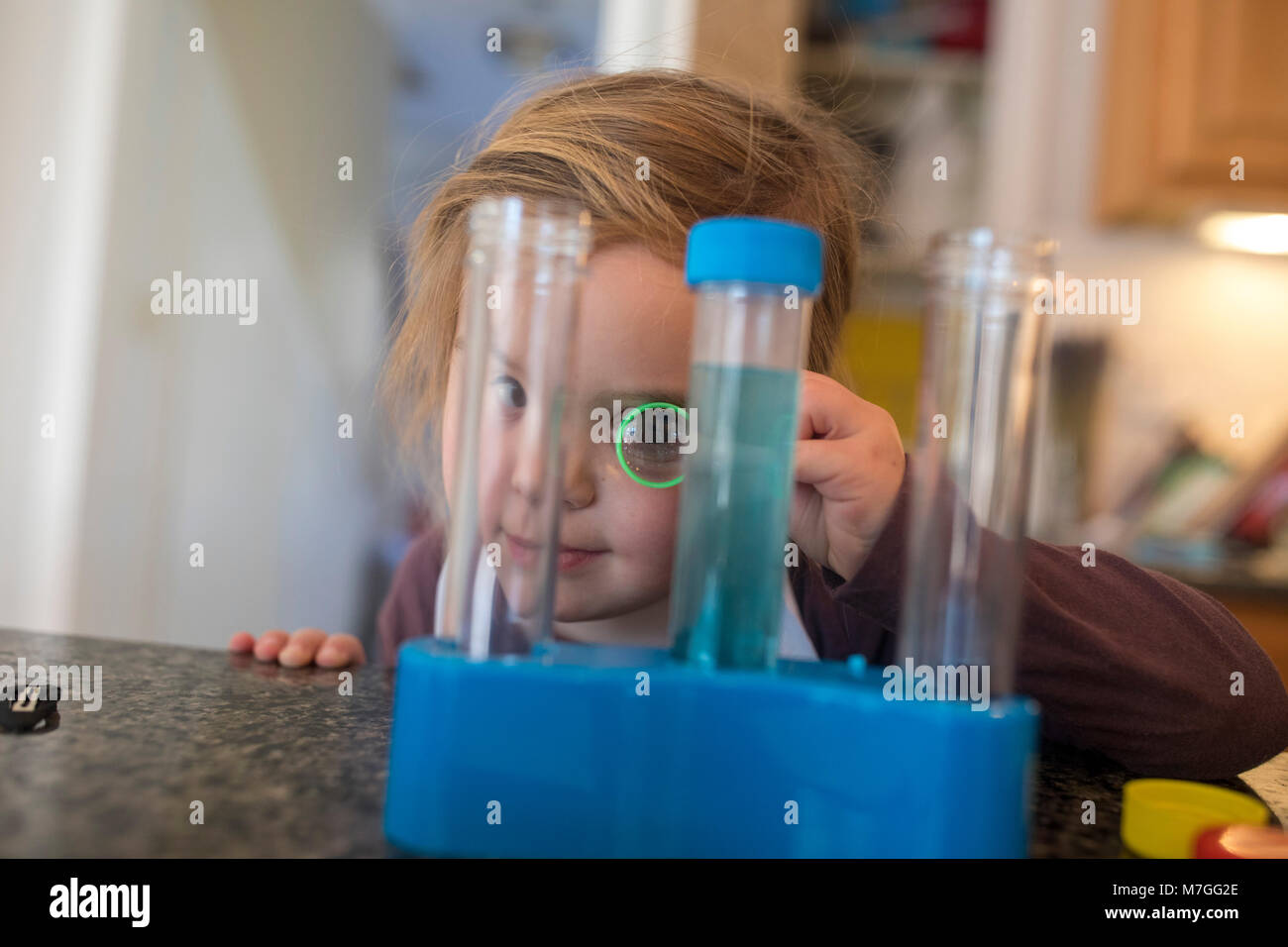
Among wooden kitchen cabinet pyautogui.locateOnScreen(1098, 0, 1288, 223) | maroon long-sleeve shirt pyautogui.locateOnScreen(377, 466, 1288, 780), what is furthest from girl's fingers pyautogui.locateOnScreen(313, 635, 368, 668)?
wooden kitchen cabinet pyautogui.locateOnScreen(1098, 0, 1288, 223)

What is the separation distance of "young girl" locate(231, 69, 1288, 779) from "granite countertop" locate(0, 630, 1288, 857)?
56 millimetres

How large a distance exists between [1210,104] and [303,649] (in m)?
2.13

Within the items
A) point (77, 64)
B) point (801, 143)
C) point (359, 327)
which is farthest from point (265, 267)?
point (801, 143)

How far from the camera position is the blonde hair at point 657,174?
0.81 m

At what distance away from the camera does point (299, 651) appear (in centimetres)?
80

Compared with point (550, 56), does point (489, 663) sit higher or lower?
lower

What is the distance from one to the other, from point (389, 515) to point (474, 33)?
108 centimetres

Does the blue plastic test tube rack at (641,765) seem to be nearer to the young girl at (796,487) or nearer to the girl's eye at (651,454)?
the young girl at (796,487)

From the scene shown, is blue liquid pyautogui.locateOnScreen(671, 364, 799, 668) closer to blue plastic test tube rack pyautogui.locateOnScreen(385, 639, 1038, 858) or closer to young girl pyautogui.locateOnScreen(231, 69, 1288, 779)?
blue plastic test tube rack pyautogui.locateOnScreen(385, 639, 1038, 858)

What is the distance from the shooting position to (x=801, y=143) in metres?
0.93

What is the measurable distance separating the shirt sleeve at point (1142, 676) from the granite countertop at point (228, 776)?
0.03 metres

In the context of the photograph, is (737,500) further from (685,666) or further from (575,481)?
(575,481)

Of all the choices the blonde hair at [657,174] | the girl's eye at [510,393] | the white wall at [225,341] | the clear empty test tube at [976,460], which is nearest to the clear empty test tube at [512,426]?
the girl's eye at [510,393]

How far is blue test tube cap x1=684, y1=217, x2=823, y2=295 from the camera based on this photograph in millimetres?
401
